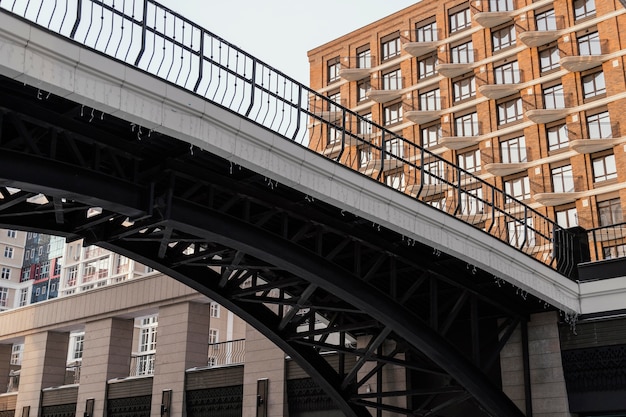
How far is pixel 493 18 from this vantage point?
2221 inches

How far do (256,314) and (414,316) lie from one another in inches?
192

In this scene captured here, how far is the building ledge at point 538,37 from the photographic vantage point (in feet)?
175

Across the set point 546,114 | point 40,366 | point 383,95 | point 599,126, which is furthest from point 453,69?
point 40,366

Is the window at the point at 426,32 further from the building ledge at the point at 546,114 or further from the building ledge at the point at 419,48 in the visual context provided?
the building ledge at the point at 546,114

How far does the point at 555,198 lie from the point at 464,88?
1178cm

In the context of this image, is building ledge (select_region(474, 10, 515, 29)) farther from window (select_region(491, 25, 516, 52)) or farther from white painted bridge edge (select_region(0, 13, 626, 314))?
white painted bridge edge (select_region(0, 13, 626, 314))

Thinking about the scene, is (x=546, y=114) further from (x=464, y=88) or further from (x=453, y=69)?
(x=453, y=69)

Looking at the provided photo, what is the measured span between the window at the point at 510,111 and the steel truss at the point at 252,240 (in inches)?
1296

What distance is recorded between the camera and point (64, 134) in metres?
12.8

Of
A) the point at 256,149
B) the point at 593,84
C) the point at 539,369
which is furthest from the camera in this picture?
the point at 593,84

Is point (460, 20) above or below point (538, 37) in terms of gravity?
above

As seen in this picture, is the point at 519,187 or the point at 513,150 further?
the point at 513,150

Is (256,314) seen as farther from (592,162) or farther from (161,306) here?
(592,162)

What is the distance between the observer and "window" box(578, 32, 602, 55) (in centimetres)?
5153
